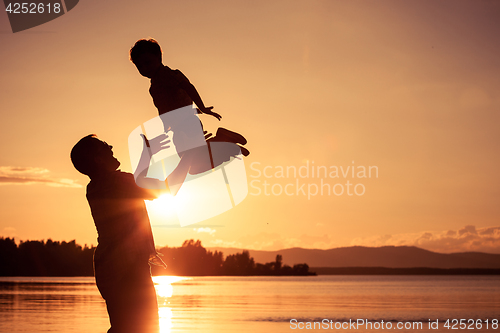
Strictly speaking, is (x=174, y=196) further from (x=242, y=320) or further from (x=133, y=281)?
(x=242, y=320)

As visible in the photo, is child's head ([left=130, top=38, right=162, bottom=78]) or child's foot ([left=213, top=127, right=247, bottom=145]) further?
child's foot ([left=213, top=127, right=247, bottom=145])

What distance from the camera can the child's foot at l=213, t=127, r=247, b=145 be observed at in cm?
349

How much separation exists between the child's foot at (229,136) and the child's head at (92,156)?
78 cm

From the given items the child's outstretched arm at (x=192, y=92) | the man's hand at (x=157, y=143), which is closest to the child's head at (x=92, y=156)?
the man's hand at (x=157, y=143)

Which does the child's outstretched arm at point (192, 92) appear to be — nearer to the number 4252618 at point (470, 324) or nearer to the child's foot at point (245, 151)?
the child's foot at point (245, 151)

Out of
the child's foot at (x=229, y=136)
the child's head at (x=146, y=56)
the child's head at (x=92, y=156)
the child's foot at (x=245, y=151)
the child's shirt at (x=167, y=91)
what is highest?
the child's head at (x=146, y=56)

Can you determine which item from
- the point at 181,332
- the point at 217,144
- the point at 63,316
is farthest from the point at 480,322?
the point at 217,144

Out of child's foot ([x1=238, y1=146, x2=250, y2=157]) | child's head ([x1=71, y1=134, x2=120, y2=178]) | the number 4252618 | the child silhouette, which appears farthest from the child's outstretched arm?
the number 4252618

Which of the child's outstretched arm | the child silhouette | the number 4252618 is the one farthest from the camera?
the number 4252618

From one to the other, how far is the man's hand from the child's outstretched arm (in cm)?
41

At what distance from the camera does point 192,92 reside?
350 cm

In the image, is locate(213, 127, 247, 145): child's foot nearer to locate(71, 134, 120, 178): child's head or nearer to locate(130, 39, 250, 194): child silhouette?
locate(130, 39, 250, 194): child silhouette

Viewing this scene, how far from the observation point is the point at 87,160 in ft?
10.1

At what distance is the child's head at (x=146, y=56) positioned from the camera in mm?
3350
